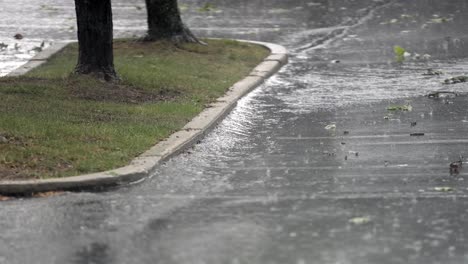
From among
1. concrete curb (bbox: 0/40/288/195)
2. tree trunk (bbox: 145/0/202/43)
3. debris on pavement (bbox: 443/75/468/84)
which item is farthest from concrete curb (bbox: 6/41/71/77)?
debris on pavement (bbox: 443/75/468/84)

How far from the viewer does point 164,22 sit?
59.9 ft

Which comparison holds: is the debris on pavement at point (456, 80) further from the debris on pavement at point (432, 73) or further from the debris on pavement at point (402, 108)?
the debris on pavement at point (402, 108)

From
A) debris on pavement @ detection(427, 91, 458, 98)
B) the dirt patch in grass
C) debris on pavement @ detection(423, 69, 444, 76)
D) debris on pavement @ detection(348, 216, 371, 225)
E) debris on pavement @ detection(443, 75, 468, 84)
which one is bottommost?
debris on pavement @ detection(423, 69, 444, 76)

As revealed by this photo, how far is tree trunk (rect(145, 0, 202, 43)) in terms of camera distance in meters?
18.2

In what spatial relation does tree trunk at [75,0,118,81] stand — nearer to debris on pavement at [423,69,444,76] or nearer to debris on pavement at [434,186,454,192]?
debris on pavement at [423,69,444,76]

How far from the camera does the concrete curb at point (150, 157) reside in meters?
9.20

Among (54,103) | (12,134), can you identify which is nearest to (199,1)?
(54,103)

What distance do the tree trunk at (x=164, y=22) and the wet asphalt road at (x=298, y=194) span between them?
2.15 meters

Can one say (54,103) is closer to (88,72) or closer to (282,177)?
(88,72)

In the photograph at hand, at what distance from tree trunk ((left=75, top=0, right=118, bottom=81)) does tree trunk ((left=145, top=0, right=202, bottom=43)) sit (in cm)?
357

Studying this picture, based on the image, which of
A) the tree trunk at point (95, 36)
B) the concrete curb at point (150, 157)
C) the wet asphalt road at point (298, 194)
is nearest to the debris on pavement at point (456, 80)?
the wet asphalt road at point (298, 194)

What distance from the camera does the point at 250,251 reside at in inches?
285

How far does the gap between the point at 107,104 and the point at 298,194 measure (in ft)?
14.6

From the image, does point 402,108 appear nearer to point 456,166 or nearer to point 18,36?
point 456,166
